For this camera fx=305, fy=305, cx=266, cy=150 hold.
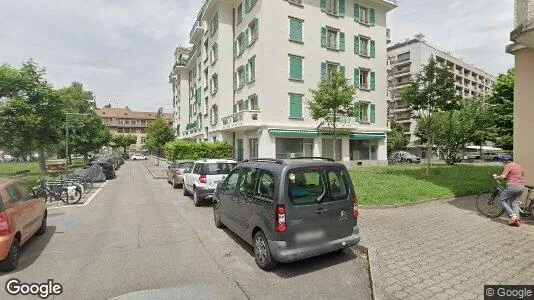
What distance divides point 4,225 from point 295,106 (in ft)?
69.6

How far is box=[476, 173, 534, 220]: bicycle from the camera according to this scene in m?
7.88

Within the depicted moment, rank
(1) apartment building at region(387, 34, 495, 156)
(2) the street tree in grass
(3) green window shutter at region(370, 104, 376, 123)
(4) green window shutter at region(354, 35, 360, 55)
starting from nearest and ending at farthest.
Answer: (4) green window shutter at region(354, 35, 360, 55) → (3) green window shutter at region(370, 104, 376, 123) → (2) the street tree in grass → (1) apartment building at region(387, 34, 495, 156)

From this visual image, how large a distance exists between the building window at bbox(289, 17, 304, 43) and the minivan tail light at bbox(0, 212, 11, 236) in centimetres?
2240

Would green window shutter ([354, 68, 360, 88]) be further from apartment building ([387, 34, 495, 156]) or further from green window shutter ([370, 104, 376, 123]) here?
apartment building ([387, 34, 495, 156])

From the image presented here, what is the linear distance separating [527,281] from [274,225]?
3.77 metres

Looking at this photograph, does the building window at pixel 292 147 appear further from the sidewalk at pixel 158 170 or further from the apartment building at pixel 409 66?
the apartment building at pixel 409 66

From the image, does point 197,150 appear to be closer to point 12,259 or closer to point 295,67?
point 295,67

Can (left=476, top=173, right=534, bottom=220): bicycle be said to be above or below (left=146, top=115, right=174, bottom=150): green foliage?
below

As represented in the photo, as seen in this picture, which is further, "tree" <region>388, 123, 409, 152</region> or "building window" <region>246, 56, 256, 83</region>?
"tree" <region>388, 123, 409, 152</region>

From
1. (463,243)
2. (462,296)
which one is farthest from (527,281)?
(463,243)

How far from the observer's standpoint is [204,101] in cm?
3678

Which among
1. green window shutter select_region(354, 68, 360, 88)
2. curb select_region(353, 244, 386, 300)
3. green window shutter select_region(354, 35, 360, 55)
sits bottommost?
curb select_region(353, 244, 386, 300)

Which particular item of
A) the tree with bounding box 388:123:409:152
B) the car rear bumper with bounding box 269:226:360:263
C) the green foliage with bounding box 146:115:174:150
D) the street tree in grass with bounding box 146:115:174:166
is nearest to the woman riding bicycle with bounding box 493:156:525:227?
the car rear bumper with bounding box 269:226:360:263

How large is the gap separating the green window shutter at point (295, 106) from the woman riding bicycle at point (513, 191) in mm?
17688
